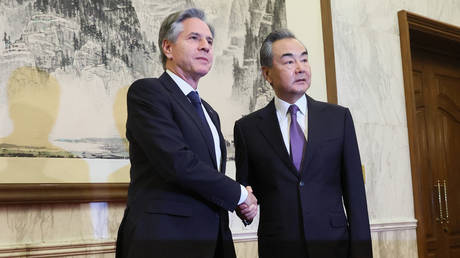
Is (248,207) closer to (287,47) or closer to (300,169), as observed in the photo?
(300,169)

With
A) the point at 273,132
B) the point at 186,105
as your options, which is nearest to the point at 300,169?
the point at 273,132

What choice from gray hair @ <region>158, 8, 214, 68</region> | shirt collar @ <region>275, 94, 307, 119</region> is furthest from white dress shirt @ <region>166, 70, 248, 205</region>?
shirt collar @ <region>275, 94, 307, 119</region>

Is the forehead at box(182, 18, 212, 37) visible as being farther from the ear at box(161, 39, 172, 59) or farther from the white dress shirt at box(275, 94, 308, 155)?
the white dress shirt at box(275, 94, 308, 155)

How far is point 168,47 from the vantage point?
2.30 meters

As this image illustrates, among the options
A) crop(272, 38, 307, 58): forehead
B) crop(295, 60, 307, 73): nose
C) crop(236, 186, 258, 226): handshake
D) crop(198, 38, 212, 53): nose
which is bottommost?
crop(236, 186, 258, 226): handshake

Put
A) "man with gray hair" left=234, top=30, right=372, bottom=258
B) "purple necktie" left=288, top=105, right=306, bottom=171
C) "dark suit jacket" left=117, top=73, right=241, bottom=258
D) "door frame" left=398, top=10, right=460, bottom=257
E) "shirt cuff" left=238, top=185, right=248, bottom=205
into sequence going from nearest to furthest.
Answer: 1. "dark suit jacket" left=117, top=73, right=241, bottom=258
2. "shirt cuff" left=238, top=185, right=248, bottom=205
3. "man with gray hair" left=234, top=30, right=372, bottom=258
4. "purple necktie" left=288, top=105, right=306, bottom=171
5. "door frame" left=398, top=10, right=460, bottom=257

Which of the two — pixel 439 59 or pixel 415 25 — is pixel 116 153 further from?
pixel 439 59

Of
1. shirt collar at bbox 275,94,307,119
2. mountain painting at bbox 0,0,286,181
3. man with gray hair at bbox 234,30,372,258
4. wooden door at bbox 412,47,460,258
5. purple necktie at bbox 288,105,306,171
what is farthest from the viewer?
wooden door at bbox 412,47,460,258

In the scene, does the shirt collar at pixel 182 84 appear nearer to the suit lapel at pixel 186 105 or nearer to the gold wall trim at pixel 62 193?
the suit lapel at pixel 186 105

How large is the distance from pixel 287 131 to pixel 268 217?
395mm

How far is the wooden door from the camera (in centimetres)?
505

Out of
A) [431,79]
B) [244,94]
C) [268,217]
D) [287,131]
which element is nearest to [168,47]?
[287,131]

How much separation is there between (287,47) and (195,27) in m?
0.52

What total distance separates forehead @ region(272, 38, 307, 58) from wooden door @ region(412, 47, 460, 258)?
9.08ft
